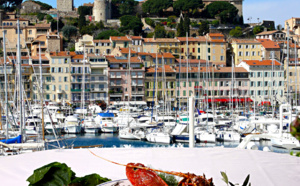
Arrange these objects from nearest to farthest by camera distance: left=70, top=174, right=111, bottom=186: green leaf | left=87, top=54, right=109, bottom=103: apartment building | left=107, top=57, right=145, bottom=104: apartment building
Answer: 1. left=70, top=174, right=111, bottom=186: green leaf
2. left=87, top=54, right=109, bottom=103: apartment building
3. left=107, top=57, right=145, bottom=104: apartment building

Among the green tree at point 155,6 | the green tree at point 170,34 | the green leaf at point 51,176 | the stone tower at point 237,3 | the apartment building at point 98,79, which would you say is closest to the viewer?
the green leaf at point 51,176

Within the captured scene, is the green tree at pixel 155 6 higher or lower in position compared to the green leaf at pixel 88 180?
higher

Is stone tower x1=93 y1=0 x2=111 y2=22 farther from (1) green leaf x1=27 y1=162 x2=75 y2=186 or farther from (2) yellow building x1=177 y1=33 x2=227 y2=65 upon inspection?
(1) green leaf x1=27 y1=162 x2=75 y2=186

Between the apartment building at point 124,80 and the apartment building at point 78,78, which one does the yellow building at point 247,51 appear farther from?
the apartment building at point 78,78

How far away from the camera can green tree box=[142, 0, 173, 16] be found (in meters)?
85.0

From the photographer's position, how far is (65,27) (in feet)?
238

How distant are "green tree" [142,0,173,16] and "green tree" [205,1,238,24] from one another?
7.10 meters

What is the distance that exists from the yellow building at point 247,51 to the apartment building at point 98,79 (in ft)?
66.3

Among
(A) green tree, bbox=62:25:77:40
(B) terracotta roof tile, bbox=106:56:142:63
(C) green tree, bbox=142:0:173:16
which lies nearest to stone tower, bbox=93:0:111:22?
(C) green tree, bbox=142:0:173:16

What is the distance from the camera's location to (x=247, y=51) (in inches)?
2530

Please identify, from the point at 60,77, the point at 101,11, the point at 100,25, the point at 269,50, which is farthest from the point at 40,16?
the point at 269,50

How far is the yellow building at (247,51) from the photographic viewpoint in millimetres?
64125

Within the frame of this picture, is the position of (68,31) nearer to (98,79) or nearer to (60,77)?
(60,77)

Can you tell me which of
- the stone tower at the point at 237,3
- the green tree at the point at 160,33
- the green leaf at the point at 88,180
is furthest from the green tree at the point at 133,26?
the green leaf at the point at 88,180
